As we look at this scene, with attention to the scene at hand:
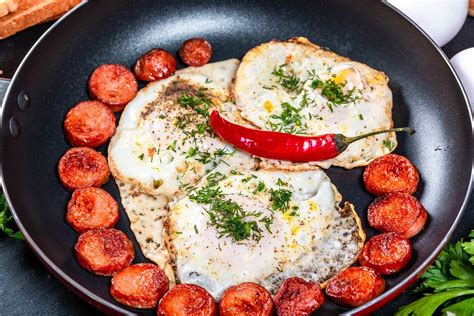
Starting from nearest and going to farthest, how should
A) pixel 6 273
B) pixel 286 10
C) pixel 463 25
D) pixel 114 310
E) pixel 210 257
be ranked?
1. pixel 114 310
2. pixel 210 257
3. pixel 6 273
4. pixel 286 10
5. pixel 463 25

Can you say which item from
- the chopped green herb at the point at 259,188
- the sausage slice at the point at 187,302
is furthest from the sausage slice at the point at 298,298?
the chopped green herb at the point at 259,188

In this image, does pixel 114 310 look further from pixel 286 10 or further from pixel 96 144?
pixel 286 10

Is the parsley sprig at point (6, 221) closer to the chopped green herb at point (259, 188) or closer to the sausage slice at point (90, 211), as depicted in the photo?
the sausage slice at point (90, 211)

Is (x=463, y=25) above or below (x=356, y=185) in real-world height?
above

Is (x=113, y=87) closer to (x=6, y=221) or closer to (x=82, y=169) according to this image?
(x=82, y=169)

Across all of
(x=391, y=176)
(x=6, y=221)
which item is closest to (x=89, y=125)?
(x=6, y=221)

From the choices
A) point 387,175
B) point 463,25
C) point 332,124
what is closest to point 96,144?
point 332,124

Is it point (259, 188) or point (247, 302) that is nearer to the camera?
point (247, 302)
